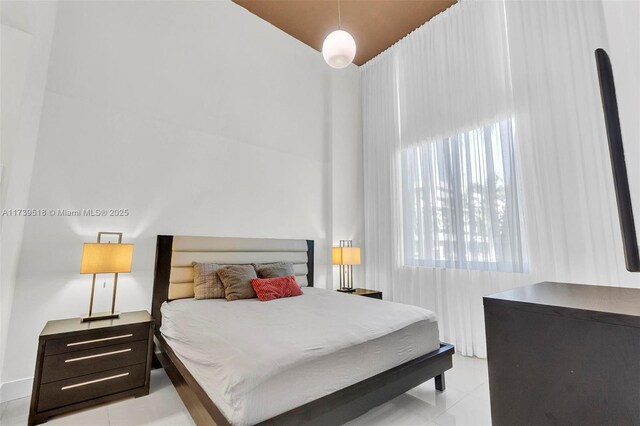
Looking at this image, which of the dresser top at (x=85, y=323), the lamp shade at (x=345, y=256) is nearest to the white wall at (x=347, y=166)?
the lamp shade at (x=345, y=256)

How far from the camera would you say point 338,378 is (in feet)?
5.48

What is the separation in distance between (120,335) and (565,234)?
388 centimetres

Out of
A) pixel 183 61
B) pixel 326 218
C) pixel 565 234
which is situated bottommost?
pixel 565 234

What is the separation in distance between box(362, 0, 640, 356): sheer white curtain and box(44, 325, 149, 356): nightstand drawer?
3.10 m

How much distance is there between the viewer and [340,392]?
1654 mm

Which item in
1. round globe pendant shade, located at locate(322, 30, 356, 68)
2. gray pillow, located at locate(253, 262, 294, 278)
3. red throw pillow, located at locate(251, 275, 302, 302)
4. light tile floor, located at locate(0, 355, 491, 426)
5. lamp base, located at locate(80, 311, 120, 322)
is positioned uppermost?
round globe pendant shade, located at locate(322, 30, 356, 68)

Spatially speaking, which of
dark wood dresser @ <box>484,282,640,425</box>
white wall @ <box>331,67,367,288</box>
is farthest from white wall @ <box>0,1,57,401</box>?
white wall @ <box>331,67,367,288</box>

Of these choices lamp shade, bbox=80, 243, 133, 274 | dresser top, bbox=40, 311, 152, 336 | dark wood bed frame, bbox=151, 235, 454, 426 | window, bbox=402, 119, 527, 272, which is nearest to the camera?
dark wood bed frame, bbox=151, 235, 454, 426

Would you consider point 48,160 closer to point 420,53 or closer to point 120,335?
point 120,335

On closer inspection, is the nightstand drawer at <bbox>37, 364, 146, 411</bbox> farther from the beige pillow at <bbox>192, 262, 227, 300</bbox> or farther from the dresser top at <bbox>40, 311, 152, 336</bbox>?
the beige pillow at <bbox>192, 262, 227, 300</bbox>

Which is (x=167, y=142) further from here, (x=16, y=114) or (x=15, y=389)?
(x=15, y=389)

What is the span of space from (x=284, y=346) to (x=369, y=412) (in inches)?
40.3

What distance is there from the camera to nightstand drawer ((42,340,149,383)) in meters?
1.96

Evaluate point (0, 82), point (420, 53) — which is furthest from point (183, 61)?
point (420, 53)
